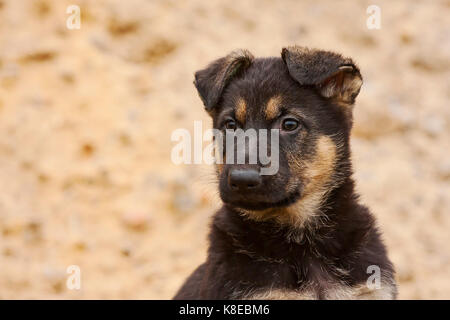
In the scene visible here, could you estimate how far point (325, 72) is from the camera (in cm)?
508

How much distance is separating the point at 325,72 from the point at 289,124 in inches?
19.6

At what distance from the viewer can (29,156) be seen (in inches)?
357

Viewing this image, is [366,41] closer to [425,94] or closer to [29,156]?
[425,94]

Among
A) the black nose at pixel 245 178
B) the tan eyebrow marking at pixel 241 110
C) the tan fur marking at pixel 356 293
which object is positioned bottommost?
the tan fur marking at pixel 356 293

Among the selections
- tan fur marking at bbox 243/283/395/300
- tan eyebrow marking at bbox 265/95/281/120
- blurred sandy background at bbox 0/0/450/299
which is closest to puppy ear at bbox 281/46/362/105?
tan eyebrow marking at bbox 265/95/281/120

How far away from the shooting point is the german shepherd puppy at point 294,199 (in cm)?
484

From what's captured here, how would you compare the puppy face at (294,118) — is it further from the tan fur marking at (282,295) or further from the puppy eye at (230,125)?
the tan fur marking at (282,295)

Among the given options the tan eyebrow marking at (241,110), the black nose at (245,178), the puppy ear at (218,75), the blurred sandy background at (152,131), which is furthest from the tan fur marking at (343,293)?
the blurred sandy background at (152,131)

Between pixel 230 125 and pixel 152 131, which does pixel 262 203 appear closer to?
pixel 230 125

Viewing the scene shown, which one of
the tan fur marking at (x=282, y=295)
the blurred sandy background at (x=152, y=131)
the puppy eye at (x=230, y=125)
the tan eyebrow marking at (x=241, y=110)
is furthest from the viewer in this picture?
the blurred sandy background at (x=152, y=131)

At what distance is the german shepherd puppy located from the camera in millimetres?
4836

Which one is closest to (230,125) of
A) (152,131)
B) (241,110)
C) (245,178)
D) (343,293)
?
(241,110)

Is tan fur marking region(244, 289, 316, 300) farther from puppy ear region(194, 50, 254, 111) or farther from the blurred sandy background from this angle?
the blurred sandy background
